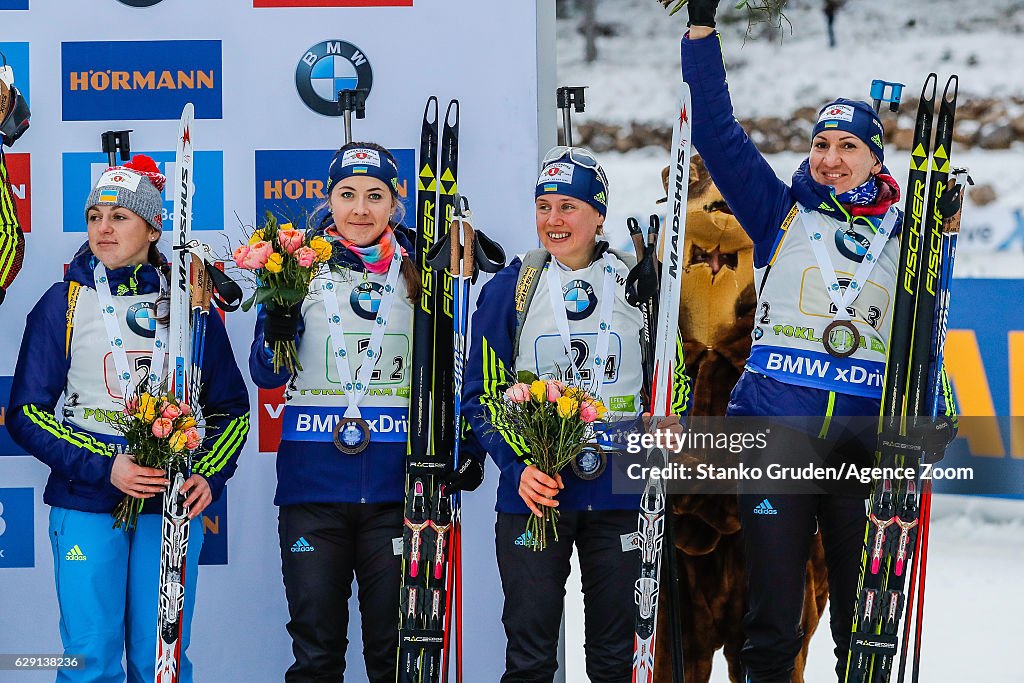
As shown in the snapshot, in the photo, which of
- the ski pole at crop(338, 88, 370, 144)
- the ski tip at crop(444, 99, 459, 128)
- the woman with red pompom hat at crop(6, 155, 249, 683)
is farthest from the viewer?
the ski pole at crop(338, 88, 370, 144)

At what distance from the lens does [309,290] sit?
143 inches

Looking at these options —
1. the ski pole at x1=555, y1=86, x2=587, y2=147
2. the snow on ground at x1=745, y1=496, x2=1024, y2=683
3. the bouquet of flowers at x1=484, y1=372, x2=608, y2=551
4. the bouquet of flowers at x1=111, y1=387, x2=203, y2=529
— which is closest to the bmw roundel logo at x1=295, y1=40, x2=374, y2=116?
the ski pole at x1=555, y1=86, x2=587, y2=147

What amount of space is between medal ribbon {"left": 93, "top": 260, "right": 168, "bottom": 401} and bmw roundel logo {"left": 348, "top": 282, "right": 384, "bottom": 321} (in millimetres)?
606

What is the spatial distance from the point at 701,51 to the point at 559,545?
5.09ft

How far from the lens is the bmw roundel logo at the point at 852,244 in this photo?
374 centimetres

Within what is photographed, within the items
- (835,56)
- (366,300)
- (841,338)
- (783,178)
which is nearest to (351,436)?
(366,300)

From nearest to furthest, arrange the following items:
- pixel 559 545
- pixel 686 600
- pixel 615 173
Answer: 1. pixel 559 545
2. pixel 686 600
3. pixel 615 173

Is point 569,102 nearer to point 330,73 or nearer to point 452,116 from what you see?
point 452,116

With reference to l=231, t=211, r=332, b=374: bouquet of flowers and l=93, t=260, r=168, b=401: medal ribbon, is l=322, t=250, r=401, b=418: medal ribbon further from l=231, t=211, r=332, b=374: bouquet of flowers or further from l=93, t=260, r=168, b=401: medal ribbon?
l=93, t=260, r=168, b=401: medal ribbon

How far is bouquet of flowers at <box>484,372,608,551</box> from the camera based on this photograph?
339 centimetres

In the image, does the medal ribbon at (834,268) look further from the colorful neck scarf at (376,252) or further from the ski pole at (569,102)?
the colorful neck scarf at (376,252)

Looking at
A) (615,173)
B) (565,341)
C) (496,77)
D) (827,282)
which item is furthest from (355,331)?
(615,173)

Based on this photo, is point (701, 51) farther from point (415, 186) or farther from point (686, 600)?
point (686, 600)

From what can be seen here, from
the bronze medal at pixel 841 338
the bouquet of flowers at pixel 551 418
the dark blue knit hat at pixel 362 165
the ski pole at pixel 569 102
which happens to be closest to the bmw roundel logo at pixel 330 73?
the dark blue knit hat at pixel 362 165
